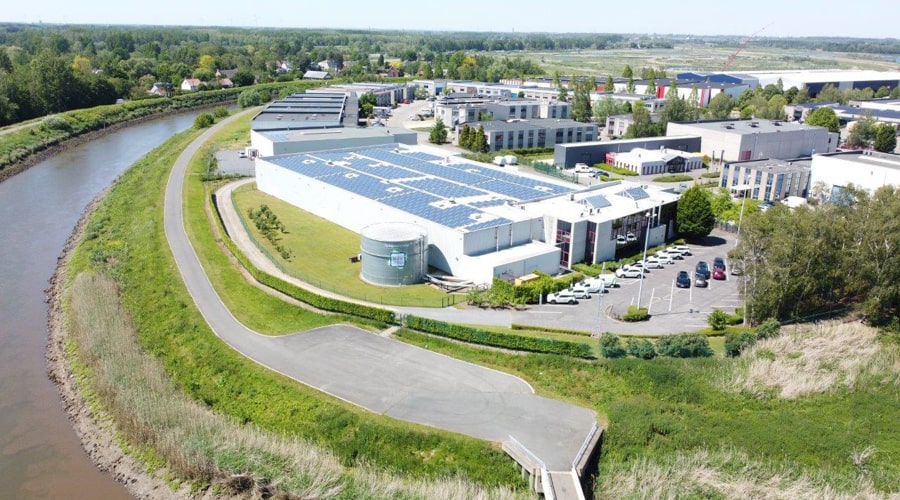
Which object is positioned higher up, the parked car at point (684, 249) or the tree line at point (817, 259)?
the tree line at point (817, 259)

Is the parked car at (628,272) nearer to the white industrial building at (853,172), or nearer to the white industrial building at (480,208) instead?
the white industrial building at (480,208)

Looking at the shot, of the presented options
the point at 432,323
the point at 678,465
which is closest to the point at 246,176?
the point at 432,323

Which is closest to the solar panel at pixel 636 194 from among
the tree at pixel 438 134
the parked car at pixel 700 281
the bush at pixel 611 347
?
the parked car at pixel 700 281

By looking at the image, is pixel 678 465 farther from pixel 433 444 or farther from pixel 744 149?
pixel 744 149

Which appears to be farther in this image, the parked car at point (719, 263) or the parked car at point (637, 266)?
the parked car at point (719, 263)

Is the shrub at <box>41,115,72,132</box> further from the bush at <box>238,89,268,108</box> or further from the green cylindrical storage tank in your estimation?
the green cylindrical storage tank

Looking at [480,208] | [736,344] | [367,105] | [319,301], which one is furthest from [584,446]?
[367,105]
